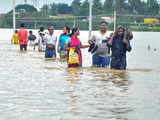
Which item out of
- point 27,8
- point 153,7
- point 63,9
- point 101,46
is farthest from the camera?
point 63,9

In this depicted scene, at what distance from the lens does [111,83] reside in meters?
15.7

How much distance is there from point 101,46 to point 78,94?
429 centimetres

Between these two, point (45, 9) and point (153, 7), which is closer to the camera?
point (45, 9)

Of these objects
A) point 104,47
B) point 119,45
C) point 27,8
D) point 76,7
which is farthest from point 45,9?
point 119,45

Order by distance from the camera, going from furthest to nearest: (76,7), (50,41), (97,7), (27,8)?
(76,7), (97,7), (27,8), (50,41)

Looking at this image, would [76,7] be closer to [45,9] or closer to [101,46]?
[45,9]

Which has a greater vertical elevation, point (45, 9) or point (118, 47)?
point (45, 9)

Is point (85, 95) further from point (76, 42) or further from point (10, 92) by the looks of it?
point (76, 42)

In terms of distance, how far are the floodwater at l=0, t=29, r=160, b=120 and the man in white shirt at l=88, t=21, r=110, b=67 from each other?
1.19ft

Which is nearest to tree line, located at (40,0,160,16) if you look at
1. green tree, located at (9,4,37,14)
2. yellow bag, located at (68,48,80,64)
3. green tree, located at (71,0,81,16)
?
green tree, located at (71,0,81,16)

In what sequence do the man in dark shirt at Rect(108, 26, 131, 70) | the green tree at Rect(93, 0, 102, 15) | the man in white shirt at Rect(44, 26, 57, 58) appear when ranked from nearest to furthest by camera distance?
1. the man in dark shirt at Rect(108, 26, 131, 70)
2. the man in white shirt at Rect(44, 26, 57, 58)
3. the green tree at Rect(93, 0, 102, 15)

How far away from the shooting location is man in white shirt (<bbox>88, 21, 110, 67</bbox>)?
17375mm

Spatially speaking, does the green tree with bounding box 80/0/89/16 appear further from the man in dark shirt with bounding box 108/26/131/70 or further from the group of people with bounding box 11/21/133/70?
the man in dark shirt with bounding box 108/26/131/70

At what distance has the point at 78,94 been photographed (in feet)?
43.9
